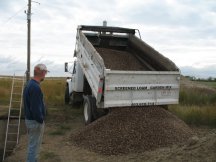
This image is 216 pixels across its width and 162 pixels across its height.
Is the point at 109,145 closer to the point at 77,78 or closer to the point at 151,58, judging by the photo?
the point at 151,58

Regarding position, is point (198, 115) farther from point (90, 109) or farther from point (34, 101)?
point (34, 101)

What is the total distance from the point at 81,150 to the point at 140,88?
2.58 metres

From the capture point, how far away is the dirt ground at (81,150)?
798 centimetres

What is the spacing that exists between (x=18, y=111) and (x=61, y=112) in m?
2.41

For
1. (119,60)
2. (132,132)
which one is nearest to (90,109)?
(119,60)

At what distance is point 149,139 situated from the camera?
418 inches

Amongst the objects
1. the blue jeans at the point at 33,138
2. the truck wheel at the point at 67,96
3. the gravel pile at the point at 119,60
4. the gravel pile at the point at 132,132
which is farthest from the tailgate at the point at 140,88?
the truck wheel at the point at 67,96

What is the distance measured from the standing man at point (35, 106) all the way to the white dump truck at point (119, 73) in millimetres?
3920

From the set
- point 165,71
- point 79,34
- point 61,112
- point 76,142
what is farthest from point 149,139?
point 61,112

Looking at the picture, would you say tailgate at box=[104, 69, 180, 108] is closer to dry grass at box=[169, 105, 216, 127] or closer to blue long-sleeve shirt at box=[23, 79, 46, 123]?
dry grass at box=[169, 105, 216, 127]

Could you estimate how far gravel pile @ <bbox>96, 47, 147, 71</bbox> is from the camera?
13984 millimetres

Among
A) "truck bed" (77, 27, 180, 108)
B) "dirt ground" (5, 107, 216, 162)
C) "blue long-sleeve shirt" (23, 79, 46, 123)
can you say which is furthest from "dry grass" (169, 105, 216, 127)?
"blue long-sleeve shirt" (23, 79, 46, 123)

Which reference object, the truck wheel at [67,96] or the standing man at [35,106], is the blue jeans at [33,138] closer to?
the standing man at [35,106]

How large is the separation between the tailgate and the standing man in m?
3.92
